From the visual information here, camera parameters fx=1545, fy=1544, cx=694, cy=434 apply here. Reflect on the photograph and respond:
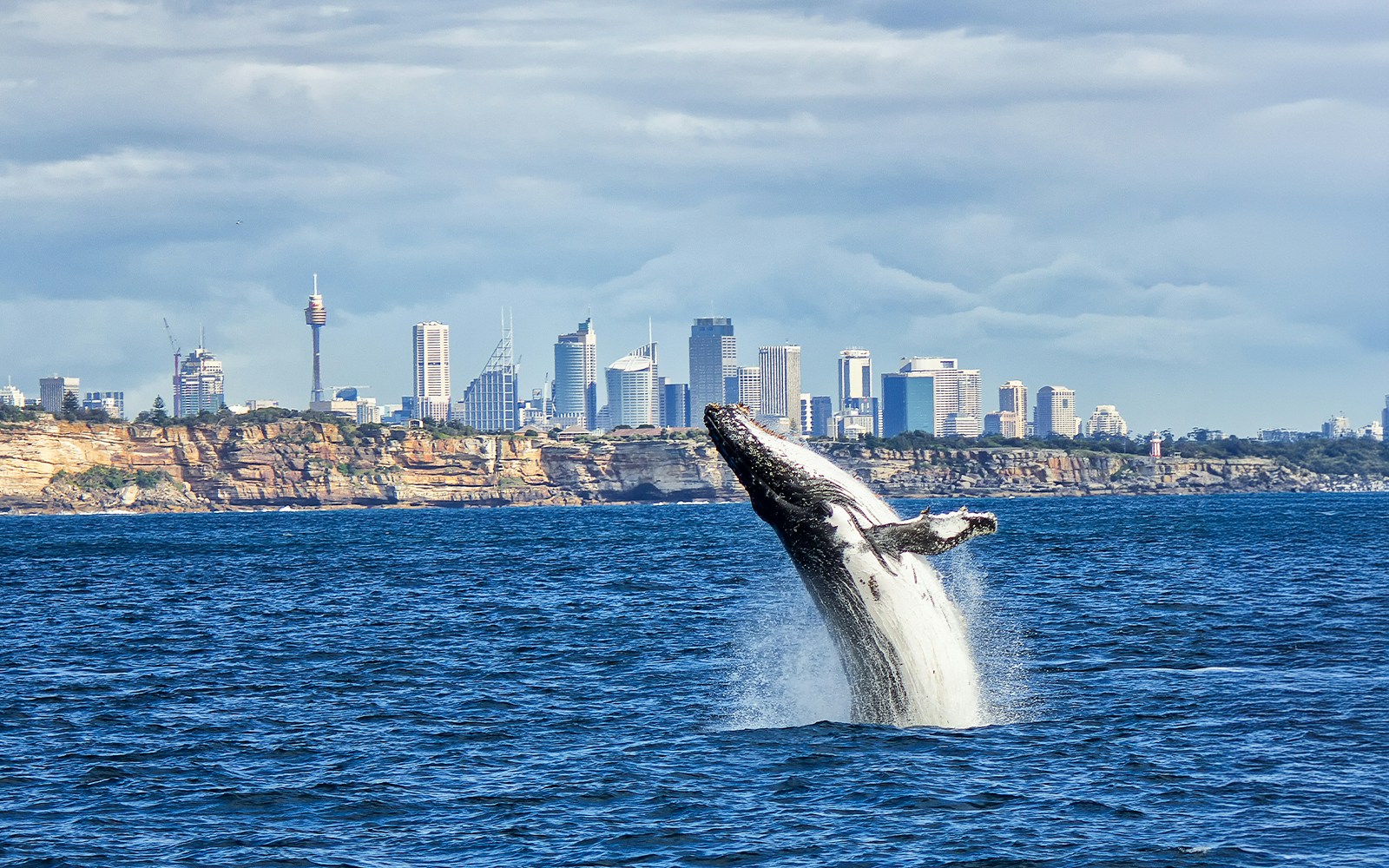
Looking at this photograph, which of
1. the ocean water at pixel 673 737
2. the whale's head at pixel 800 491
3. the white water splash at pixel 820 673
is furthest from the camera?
the white water splash at pixel 820 673

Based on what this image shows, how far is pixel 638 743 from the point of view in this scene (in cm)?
2209

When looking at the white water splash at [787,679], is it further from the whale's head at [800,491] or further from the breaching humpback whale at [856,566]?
the whale's head at [800,491]

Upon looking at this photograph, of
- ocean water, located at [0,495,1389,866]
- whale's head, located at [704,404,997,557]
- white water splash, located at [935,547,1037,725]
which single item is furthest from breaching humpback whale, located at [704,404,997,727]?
white water splash, located at [935,547,1037,725]

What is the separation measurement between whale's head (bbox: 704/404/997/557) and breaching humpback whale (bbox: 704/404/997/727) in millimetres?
11

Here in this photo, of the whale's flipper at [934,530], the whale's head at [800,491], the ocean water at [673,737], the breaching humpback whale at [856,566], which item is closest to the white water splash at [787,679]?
the ocean water at [673,737]

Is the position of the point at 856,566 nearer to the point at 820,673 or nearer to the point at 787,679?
the point at 820,673

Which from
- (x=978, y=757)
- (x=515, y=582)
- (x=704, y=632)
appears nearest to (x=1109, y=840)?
(x=978, y=757)

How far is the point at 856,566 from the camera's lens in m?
18.8

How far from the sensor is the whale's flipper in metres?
17.7

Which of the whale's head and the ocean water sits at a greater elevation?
the whale's head

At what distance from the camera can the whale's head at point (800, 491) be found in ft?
61.5

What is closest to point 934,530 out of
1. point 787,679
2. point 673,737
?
point 673,737

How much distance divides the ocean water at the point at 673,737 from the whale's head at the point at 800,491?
301cm

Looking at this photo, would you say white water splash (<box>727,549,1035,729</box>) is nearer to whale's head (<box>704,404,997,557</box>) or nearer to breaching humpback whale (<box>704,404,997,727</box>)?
breaching humpback whale (<box>704,404,997,727</box>)
